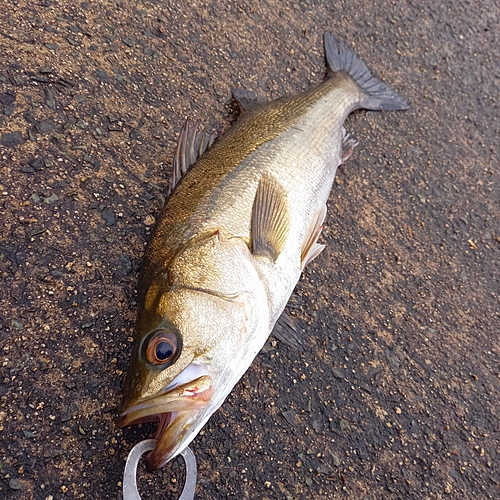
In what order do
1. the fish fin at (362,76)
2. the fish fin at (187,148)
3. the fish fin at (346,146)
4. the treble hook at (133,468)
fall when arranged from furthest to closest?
1. the fish fin at (362,76)
2. the fish fin at (346,146)
3. the fish fin at (187,148)
4. the treble hook at (133,468)

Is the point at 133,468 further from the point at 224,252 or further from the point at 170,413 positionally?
the point at 224,252

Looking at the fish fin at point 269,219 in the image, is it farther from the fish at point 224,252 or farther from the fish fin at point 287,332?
the fish fin at point 287,332

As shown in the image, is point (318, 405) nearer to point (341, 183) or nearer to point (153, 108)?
point (341, 183)

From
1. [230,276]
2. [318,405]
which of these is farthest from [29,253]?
[318,405]

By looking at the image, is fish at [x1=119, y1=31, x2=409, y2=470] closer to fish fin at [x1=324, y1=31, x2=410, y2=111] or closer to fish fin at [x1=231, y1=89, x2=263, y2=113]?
fish fin at [x1=231, y1=89, x2=263, y2=113]

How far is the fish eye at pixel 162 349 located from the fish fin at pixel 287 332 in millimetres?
862

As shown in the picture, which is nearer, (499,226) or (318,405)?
(318,405)

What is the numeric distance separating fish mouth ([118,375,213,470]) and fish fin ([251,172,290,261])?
841 millimetres

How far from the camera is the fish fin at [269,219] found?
2.42m

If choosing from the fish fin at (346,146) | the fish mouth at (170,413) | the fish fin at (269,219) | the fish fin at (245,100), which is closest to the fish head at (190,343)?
the fish mouth at (170,413)

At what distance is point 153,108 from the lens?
123 inches

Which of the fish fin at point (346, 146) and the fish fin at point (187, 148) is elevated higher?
the fish fin at point (346, 146)

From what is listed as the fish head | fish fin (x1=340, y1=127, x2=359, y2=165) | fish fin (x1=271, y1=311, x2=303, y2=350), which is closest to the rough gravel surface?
fish fin (x1=271, y1=311, x2=303, y2=350)

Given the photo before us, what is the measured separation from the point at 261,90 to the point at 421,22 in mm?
2202
